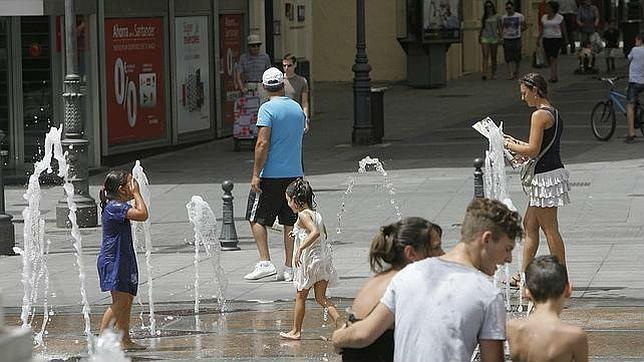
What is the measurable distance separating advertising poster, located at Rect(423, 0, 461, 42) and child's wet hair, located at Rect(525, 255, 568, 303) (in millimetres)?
29031

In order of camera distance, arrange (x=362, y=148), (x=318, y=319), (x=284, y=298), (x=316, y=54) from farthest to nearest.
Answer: (x=316, y=54)
(x=362, y=148)
(x=284, y=298)
(x=318, y=319)

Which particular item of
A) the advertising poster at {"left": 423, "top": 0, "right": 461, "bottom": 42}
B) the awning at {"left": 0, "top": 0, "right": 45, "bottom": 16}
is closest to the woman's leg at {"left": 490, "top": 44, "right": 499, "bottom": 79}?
the advertising poster at {"left": 423, "top": 0, "right": 461, "bottom": 42}

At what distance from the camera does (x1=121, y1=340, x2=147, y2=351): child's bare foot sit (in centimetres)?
1028

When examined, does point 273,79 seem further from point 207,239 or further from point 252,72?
point 252,72

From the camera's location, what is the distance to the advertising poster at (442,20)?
3450cm

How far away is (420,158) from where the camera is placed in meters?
22.5

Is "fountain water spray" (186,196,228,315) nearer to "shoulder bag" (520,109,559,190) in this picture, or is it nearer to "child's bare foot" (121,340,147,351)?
"child's bare foot" (121,340,147,351)

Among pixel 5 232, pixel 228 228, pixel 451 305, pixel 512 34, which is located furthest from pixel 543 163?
pixel 512 34

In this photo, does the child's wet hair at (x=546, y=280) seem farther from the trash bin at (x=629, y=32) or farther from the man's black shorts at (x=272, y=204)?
the trash bin at (x=629, y=32)

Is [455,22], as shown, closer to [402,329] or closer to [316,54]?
[316,54]

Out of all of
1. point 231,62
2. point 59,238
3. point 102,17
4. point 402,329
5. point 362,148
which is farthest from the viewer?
point 231,62

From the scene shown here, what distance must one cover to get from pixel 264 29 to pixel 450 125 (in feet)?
13.0

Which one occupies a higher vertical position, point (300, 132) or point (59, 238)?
point (300, 132)

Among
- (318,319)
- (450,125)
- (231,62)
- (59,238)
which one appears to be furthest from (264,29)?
(318,319)
